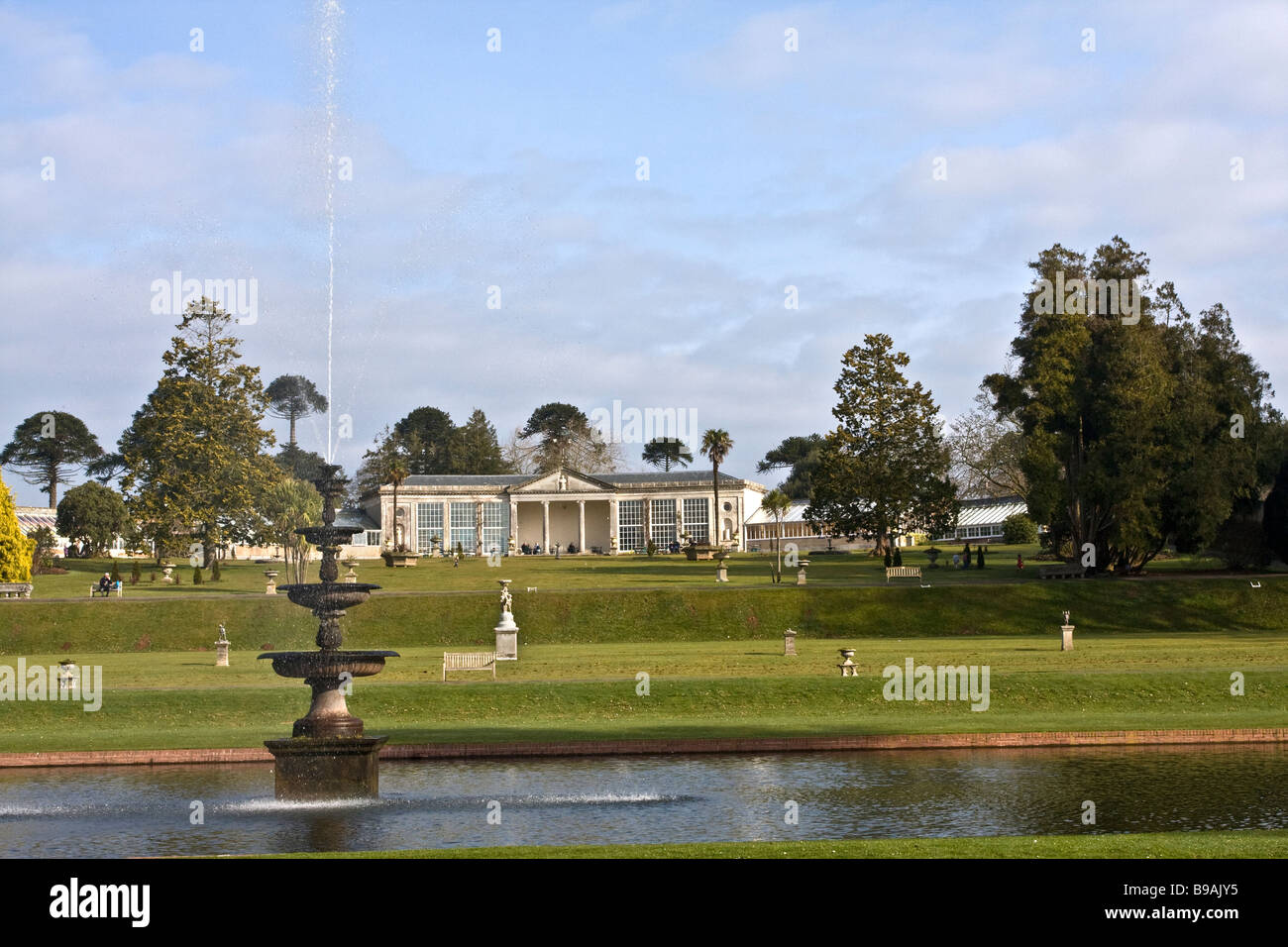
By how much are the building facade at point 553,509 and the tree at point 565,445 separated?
34487 mm

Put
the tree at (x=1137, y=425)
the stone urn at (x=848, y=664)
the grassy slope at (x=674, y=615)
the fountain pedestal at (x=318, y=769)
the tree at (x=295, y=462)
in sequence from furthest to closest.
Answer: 1. the tree at (x=295, y=462)
2. the tree at (x=1137, y=425)
3. the grassy slope at (x=674, y=615)
4. the stone urn at (x=848, y=664)
5. the fountain pedestal at (x=318, y=769)

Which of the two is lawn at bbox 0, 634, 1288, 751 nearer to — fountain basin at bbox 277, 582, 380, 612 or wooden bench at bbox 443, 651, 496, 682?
wooden bench at bbox 443, 651, 496, 682

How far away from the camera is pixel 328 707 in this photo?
758 inches

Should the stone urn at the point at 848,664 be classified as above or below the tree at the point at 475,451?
below

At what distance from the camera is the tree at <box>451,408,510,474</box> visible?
15062 centimetres

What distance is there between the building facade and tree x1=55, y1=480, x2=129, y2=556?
2538cm

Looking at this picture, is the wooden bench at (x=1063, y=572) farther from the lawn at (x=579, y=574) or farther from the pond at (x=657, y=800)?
the pond at (x=657, y=800)

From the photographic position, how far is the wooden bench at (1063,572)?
5931 centimetres

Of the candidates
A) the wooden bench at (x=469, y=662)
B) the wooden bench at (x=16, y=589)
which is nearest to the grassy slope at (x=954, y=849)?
the wooden bench at (x=469, y=662)

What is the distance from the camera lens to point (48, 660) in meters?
42.8
